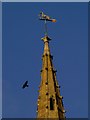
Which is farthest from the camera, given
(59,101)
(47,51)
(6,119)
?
(47,51)

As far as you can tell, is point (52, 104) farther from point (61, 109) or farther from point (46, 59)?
point (46, 59)

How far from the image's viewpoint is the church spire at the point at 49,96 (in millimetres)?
56997

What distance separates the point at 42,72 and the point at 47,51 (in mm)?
2671

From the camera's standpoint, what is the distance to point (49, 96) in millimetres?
58000

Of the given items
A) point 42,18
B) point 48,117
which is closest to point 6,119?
point 48,117

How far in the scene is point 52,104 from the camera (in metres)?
57.7

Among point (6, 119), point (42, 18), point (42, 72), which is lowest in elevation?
point (6, 119)

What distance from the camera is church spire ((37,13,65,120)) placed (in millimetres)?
56997

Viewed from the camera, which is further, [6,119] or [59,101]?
[59,101]

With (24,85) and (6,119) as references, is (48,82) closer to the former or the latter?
(24,85)

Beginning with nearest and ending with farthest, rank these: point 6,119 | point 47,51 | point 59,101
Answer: point 6,119
point 59,101
point 47,51

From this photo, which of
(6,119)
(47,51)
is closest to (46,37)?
(47,51)

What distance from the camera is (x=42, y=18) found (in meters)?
63.2

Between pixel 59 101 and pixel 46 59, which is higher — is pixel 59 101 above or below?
below
